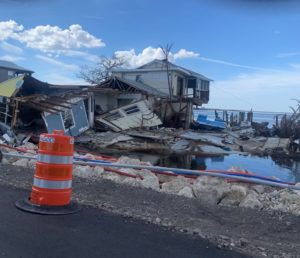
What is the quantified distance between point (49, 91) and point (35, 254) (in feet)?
86.7

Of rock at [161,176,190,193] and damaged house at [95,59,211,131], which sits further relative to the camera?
damaged house at [95,59,211,131]

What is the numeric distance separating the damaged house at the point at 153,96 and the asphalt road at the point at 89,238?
948 inches

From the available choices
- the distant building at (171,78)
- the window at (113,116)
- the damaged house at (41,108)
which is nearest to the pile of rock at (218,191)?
the damaged house at (41,108)

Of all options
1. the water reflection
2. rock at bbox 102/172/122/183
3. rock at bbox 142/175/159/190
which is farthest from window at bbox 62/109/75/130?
rock at bbox 142/175/159/190

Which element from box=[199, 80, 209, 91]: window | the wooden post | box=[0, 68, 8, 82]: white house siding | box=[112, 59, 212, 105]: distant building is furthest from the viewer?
box=[0, 68, 8, 82]: white house siding

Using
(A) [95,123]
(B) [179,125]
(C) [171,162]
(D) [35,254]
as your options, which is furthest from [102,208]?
(B) [179,125]

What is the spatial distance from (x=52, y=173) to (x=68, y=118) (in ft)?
68.4

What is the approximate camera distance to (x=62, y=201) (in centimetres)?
567

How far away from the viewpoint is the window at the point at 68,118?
2537 centimetres

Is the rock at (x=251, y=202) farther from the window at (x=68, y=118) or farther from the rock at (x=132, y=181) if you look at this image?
the window at (x=68, y=118)

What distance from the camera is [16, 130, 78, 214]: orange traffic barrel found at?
18.3 ft

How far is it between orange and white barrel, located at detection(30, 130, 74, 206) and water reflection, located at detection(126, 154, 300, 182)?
14959 millimetres

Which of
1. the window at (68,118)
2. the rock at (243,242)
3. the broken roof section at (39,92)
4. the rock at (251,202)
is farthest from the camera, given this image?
the window at (68,118)

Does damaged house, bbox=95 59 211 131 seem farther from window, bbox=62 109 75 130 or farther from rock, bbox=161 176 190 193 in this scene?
rock, bbox=161 176 190 193
